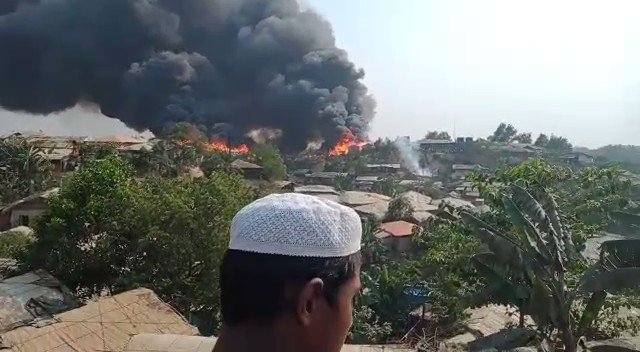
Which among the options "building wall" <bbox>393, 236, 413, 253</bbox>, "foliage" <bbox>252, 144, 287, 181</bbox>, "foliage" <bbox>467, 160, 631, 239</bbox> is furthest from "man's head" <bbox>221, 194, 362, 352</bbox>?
"foliage" <bbox>252, 144, 287, 181</bbox>

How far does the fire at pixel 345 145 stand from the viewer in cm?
4725

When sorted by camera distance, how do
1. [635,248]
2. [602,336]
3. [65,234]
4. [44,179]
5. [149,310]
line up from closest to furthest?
[635,248] < [149,310] < [602,336] < [65,234] < [44,179]

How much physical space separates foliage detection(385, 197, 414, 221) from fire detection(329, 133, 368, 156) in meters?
20.9

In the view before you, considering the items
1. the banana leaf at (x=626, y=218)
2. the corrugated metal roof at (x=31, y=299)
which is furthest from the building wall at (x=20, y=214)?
the banana leaf at (x=626, y=218)

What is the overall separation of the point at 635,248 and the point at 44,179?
1030 inches

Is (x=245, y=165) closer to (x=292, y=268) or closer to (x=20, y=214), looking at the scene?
(x=20, y=214)

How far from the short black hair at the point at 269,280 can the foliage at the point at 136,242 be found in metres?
9.99

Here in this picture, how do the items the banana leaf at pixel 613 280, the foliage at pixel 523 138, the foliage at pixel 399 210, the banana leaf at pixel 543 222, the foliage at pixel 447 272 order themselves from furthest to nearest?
the foliage at pixel 523 138 → the foliage at pixel 399 210 → the foliage at pixel 447 272 → the banana leaf at pixel 543 222 → the banana leaf at pixel 613 280

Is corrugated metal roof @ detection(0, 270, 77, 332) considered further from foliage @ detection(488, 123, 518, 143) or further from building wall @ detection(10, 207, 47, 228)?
foliage @ detection(488, 123, 518, 143)

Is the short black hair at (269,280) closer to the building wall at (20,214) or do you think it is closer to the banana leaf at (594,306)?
the banana leaf at (594,306)

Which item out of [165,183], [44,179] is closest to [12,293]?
[165,183]

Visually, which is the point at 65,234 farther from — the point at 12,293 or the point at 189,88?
the point at 189,88

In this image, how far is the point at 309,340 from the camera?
102cm

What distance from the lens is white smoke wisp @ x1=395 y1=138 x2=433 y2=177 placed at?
4719 centimetres
